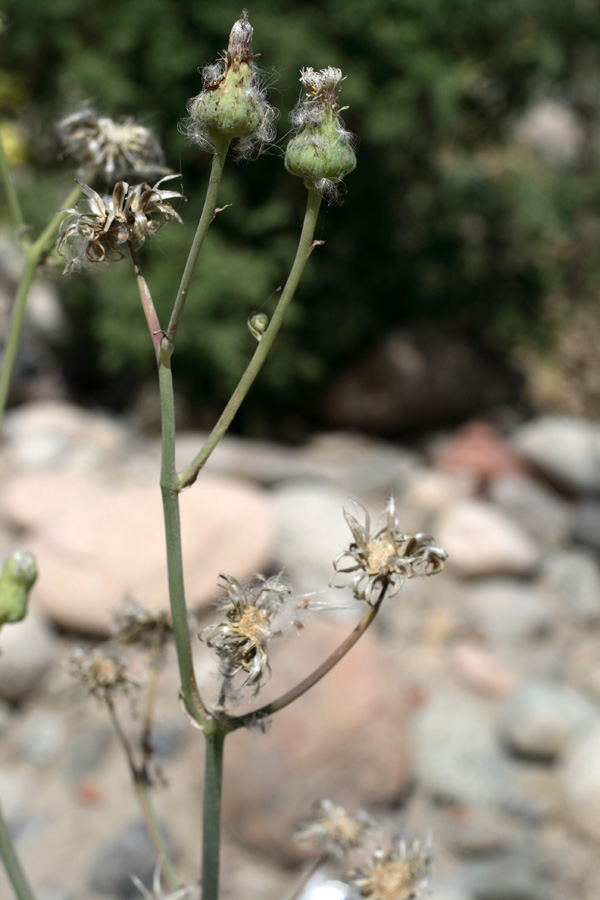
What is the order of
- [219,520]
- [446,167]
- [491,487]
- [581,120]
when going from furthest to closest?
[581,120]
[446,167]
[491,487]
[219,520]

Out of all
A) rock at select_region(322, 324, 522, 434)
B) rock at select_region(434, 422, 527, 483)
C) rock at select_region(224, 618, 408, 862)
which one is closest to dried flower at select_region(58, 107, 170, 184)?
rock at select_region(224, 618, 408, 862)

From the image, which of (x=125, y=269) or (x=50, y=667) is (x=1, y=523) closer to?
(x=50, y=667)

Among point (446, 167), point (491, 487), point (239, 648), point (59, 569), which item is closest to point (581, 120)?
point (446, 167)

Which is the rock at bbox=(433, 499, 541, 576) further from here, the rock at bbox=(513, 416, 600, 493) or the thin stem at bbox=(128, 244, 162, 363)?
the thin stem at bbox=(128, 244, 162, 363)

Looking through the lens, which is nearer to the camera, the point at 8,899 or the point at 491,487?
the point at 8,899

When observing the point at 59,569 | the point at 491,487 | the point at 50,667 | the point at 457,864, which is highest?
the point at 491,487
